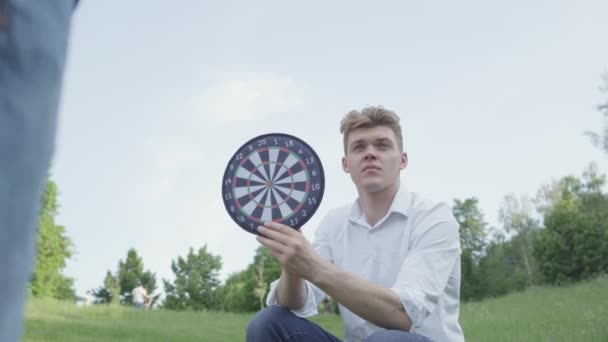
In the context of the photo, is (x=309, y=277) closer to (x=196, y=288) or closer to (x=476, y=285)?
(x=476, y=285)

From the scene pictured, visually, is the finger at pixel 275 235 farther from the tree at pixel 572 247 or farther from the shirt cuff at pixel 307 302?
the tree at pixel 572 247

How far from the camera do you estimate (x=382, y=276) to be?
3.64 metres

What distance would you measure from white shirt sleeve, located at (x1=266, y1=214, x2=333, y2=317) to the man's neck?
1.11 feet

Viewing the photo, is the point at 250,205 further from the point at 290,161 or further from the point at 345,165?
the point at 345,165

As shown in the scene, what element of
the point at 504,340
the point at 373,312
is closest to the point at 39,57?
the point at 373,312

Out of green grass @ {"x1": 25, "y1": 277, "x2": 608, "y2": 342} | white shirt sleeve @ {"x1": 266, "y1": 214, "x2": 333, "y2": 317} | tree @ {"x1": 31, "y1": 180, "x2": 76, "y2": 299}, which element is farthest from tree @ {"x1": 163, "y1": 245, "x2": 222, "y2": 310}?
white shirt sleeve @ {"x1": 266, "y1": 214, "x2": 333, "y2": 317}

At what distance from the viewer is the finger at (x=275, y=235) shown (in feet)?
9.74

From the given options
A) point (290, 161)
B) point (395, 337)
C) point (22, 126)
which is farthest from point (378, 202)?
point (22, 126)

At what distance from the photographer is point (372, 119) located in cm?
371

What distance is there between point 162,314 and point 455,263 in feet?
51.3

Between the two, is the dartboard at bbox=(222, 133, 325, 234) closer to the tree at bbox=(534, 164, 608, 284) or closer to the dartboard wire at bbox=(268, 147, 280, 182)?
the dartboard wire at bbox=(268, 147, 280, 182)

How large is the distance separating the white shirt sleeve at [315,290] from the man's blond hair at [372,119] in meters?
0.72

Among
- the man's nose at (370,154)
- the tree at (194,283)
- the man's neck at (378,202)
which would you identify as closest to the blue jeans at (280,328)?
the man's neck at (378,202)

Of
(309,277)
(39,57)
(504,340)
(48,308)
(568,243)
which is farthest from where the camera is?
(568,243)
